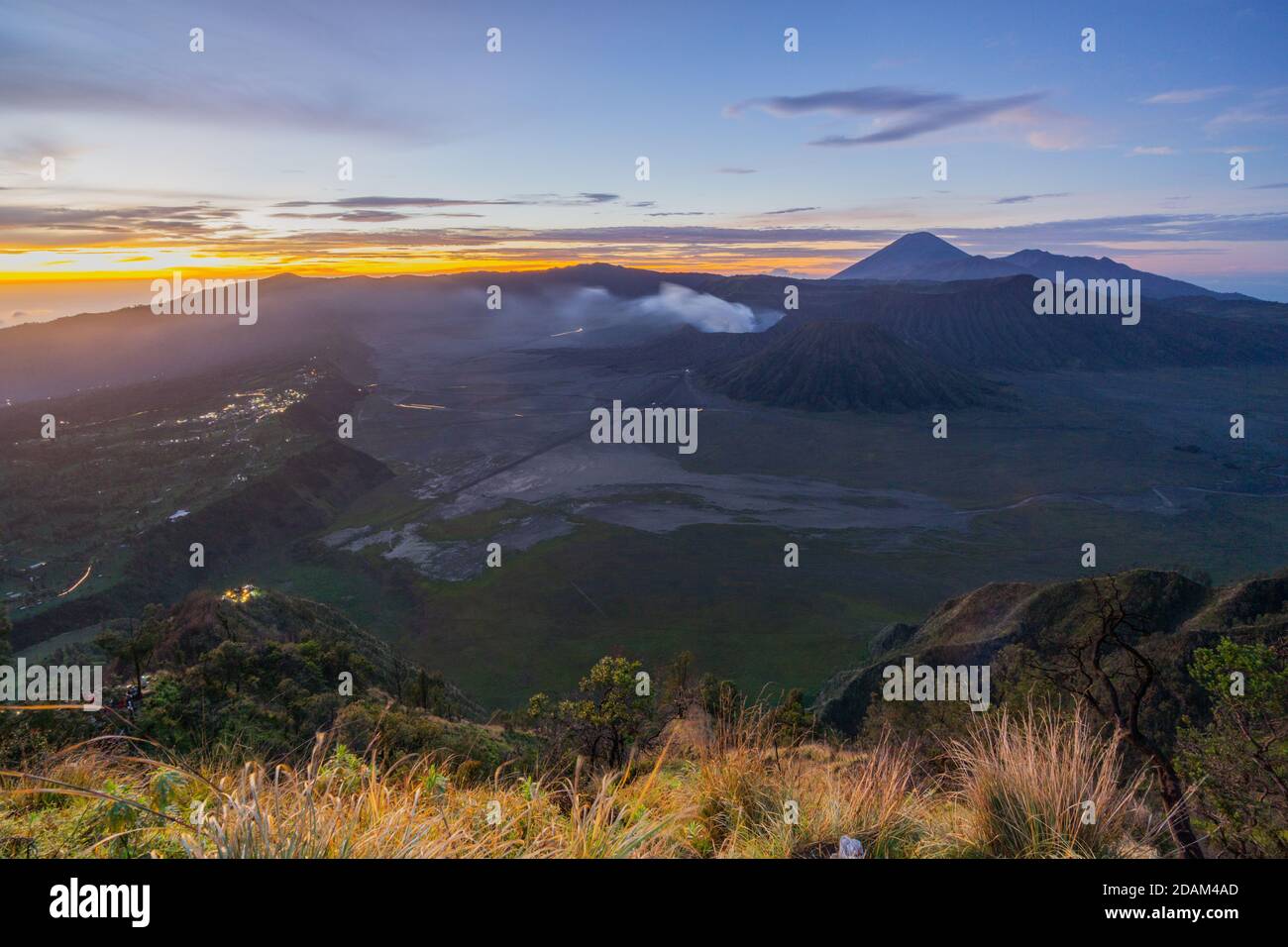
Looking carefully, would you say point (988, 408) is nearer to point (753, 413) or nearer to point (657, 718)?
point (753, 413)

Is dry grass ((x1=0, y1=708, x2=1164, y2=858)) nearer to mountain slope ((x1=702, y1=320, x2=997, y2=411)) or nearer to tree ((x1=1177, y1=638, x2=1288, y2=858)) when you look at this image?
tree ((x1=1177, y1=638, x2=1288, y2=858))

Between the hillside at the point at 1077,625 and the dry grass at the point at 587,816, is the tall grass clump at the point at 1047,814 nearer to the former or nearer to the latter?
the dry grass at the point at 587,816

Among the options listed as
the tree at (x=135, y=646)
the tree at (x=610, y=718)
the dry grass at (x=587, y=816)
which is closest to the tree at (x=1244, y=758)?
the dry grass at (x=587, y=816)

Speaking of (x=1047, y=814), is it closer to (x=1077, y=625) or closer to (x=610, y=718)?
(x=610, y=718)

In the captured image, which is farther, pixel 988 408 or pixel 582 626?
pixel 988 408

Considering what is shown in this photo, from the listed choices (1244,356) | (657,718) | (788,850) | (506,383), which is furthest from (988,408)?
(788,850)

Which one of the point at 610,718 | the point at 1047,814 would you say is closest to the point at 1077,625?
the point at 610,718

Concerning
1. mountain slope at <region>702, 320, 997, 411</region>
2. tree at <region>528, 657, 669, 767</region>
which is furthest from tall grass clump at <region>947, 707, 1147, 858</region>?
mountain slope at <region>702, 320, 997, 411</region>
